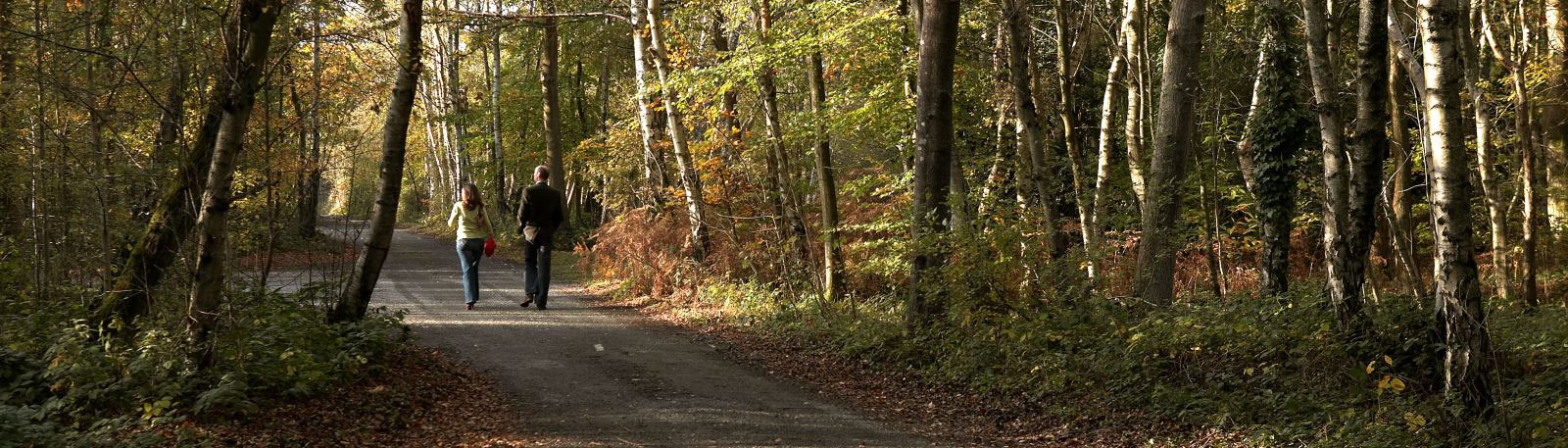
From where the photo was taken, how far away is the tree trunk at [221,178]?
6754 millimetres

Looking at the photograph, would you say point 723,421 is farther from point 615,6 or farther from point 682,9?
point 615,6

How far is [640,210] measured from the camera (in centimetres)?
1750

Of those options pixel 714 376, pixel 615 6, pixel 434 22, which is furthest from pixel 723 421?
pixel 615 6

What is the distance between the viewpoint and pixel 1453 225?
631cm

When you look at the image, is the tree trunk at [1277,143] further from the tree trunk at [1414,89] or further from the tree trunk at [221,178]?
the tree trunk at [221,178]

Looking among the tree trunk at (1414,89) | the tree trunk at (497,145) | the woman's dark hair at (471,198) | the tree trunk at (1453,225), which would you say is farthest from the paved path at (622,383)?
the tree trunk at (497,145)

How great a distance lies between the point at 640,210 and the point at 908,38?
542cm

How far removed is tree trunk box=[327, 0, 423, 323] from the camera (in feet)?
30.1

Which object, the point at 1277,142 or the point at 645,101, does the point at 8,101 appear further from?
the point at 1277,142

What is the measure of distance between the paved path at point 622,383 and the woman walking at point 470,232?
1.51ft

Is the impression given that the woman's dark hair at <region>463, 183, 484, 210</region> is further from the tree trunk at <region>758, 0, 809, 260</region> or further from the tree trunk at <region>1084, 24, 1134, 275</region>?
the tree trunk at <region>1084, 24, 1134, 275</region>

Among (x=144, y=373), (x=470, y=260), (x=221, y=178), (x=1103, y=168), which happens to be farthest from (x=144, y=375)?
(x=1103, y=168)

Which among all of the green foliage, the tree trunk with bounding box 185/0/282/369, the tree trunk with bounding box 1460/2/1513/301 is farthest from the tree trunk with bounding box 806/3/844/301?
the tree trunk with bounding box 1460/2/1513/301

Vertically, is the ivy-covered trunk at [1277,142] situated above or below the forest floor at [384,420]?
above
